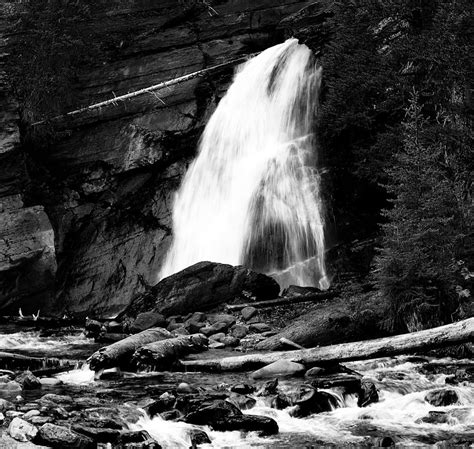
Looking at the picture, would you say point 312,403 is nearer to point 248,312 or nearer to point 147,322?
point 248,312

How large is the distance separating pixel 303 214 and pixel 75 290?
35.9 feet

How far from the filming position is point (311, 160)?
3131 centimetres

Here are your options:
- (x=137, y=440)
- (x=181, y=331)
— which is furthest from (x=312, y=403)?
(x=181, y=331)

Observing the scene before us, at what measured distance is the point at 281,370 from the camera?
52.1ft

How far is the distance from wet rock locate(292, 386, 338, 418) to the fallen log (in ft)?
6.83

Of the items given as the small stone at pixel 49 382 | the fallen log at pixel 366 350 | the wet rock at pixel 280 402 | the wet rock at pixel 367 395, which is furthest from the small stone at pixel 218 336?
the wet rock at pixel 367 395

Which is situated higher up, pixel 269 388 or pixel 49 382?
pixel 49 382

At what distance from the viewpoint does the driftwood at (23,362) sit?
18203 millimetres

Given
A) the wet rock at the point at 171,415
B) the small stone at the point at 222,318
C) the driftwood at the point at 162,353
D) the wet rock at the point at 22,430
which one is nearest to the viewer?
the wet rock at the point at 22,430

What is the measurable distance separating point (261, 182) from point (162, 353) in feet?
47.5

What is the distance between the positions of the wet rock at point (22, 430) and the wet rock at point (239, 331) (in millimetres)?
10362

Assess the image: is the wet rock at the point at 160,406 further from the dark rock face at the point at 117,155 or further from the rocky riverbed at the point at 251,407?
the dark rock face at the point at 117,155

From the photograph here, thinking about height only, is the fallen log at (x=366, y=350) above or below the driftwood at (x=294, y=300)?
below

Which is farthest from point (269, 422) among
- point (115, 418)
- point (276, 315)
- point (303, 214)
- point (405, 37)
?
point (405, 37)
